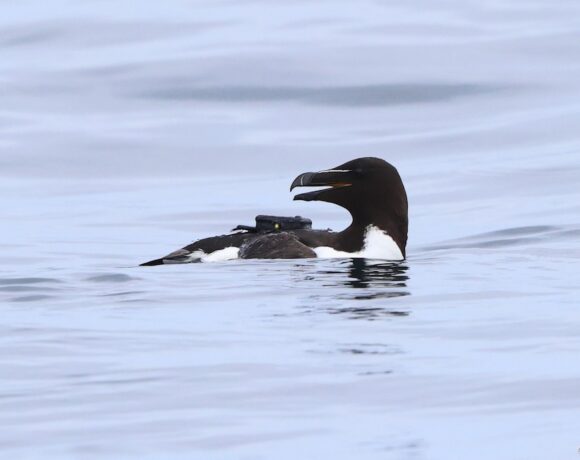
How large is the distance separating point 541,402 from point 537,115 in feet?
51.4

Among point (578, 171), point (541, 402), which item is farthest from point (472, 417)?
point (578, 171)

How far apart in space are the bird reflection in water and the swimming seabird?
0.19 metres

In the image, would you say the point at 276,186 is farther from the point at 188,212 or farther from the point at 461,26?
the point at 461,26

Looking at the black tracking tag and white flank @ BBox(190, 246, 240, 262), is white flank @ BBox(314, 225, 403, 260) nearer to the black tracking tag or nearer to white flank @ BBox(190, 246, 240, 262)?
the black tracking tag

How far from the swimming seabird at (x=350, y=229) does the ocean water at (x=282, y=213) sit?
0.29 metres

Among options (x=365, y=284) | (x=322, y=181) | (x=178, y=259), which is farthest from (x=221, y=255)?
(x=365, y=284)

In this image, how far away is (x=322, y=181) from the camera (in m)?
14.0

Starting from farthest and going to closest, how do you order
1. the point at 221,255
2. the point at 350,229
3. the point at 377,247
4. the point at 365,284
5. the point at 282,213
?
the point at 282,213
the point at 350,229
the point at 377,247
the point at 221,255
the point at 365,284

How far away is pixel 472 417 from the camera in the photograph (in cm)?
841

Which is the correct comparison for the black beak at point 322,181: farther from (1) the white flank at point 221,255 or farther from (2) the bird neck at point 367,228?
(1) the white flank at point 221,255

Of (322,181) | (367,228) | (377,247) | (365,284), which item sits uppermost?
(322,181)

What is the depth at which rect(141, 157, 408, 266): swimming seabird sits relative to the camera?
13570 millimetres

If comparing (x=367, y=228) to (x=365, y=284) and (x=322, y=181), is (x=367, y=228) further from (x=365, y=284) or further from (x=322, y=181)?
(x=365, y=284)

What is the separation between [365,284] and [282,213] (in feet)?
22.8
